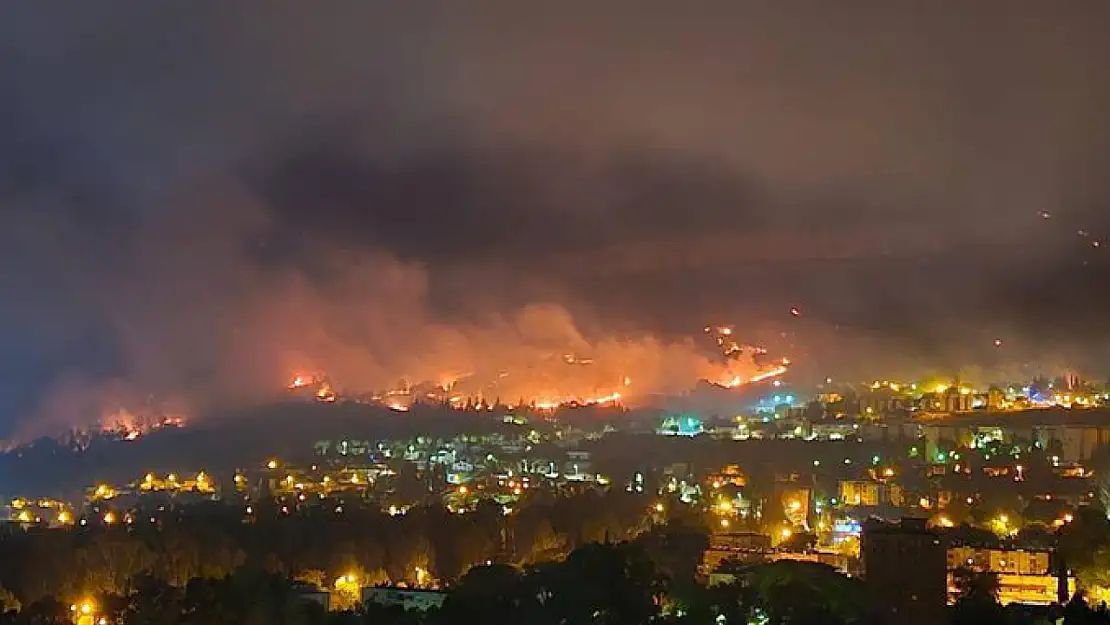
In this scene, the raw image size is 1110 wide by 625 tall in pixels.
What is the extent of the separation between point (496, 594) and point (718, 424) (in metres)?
24.5

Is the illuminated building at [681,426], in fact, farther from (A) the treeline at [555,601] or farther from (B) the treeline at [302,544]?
(A) the treeline at [555,601]

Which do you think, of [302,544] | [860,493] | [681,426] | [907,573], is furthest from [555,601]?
[681,426]

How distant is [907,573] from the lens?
13.3 m

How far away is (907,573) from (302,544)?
760cm

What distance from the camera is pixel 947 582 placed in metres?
13.7

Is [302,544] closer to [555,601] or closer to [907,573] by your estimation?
[555,601]

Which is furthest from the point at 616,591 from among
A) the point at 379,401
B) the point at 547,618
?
the point at 379,401

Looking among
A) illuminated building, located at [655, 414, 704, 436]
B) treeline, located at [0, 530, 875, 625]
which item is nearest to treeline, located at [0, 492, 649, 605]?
treeline, located at [0, 530, 875, 625]

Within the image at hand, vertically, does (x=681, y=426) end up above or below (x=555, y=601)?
above

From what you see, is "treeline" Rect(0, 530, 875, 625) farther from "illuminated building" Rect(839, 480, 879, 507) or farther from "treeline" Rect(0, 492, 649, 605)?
"illuminated building" Rect(839, 480, 879, 507)

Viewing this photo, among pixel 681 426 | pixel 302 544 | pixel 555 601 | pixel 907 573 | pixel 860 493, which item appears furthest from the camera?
pixel 681 426

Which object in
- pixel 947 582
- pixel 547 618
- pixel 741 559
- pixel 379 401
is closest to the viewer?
pixel 547 618

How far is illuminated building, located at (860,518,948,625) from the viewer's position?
12210mm

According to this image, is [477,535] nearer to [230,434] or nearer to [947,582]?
[947,582]
